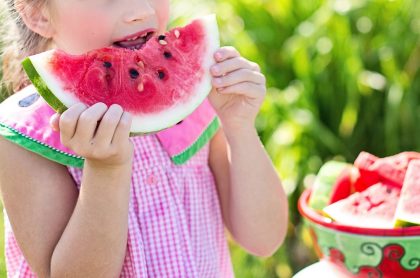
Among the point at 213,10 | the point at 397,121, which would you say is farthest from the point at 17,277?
the point at 213,10

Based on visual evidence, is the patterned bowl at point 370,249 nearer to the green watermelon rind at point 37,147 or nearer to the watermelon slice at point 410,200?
the watermelon slice at point 410,200

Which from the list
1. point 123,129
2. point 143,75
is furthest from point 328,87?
point 123,129

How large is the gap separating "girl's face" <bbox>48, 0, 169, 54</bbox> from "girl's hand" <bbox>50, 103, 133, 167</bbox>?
11.2 inches

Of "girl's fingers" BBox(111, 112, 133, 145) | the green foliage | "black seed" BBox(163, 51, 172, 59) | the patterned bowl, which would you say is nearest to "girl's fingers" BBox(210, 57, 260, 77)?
"black seed" BBox(163, 51, 172, 59)

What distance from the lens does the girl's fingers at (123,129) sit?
1628mm

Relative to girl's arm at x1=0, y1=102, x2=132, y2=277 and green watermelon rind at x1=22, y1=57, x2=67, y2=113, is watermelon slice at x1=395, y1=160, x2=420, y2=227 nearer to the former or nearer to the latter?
girl's arm at x1=0, y1=102, x2=132, y2=277

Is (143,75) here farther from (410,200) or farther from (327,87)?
(327,87)

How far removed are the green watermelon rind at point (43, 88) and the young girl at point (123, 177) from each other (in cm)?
5

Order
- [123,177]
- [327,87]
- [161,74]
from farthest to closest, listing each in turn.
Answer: [327,87] → [161,74] → [123,177]

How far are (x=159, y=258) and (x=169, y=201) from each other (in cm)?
16

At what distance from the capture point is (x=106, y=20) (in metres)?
1.84

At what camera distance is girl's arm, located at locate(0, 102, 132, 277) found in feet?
5.57

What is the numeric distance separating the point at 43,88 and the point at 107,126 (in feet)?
0.66

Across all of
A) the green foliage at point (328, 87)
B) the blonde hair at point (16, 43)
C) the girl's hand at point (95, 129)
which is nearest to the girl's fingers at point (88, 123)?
the girl's hand at point (95, 129)
